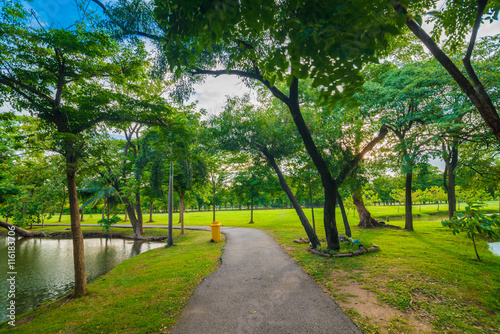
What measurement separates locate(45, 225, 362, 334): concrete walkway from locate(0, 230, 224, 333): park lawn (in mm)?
409

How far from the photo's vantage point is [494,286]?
448 centimetres

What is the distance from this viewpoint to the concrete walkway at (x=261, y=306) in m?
3.18

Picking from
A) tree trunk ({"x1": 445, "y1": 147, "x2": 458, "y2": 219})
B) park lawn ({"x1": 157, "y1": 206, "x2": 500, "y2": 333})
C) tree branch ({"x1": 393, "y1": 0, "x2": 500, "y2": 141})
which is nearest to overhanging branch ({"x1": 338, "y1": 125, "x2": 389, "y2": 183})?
park lawn ({"x1": 157, "y1": 206, "x2": 500, "y2": 333})

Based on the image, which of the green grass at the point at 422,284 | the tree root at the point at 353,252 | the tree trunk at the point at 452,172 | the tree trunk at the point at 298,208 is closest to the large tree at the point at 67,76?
the green grass at the point at 422,284

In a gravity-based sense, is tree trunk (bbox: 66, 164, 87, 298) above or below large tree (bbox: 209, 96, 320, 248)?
below

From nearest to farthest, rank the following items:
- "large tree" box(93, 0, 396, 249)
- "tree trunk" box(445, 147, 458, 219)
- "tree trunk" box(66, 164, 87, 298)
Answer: "large tree" box(93, 0, 396, 249), "tree trunk" box(66, 164, 87, 298), "tree trunk" box(445, 147, 458, 219)

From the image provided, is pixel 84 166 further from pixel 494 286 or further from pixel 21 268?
pixel 494 286

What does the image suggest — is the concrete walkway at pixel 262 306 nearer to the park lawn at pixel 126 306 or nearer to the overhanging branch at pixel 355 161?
the park lawn at pixel 126 306

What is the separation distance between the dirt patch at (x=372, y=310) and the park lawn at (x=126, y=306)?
3368mm

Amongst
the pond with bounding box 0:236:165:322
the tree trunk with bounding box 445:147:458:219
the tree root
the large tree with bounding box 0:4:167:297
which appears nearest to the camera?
the large tree with bounding box 0:4:167:297

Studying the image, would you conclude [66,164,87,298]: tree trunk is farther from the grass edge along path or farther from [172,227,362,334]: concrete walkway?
the grass edge along path

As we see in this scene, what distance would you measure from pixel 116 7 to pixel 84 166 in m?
4.42

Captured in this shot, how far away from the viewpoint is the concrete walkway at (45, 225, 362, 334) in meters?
3.18

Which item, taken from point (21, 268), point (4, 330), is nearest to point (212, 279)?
point (4, 330)
